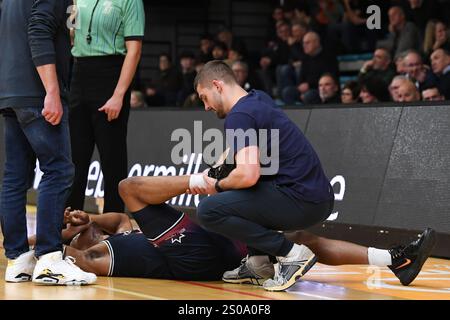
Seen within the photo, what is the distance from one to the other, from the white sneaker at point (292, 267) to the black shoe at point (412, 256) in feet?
2.34

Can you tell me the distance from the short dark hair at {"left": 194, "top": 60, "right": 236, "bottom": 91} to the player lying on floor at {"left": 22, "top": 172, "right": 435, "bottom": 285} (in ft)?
2.13

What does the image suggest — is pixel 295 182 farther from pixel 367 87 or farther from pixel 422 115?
pixel 367 87

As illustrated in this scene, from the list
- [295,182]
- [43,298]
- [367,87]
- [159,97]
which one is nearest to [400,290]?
[295,182]

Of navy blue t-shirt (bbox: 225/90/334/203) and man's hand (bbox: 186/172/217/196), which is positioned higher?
navy blue t-shirt (bbox: 225/90/334/203)

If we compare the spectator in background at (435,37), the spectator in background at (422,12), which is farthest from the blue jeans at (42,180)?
the spectator in background at (422,12)

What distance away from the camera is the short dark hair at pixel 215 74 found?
20.6ft

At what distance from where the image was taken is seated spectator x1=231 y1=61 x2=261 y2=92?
14.0 metres

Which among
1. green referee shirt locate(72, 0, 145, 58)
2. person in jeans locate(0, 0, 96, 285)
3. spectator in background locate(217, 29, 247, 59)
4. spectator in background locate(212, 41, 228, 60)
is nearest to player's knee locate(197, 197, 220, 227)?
person in jeans locate(0, 0, 96, 285)

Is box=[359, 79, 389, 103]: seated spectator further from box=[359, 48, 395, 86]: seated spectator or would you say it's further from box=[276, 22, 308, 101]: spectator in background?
box=[276, 22, 308, 101]: spectator in background

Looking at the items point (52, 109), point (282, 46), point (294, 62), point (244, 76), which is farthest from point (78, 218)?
point (282, 46)

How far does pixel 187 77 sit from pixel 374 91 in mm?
5724

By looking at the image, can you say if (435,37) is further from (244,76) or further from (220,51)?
(220,51)

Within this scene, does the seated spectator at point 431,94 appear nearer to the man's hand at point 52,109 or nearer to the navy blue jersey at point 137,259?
the navy blue jersey at point 137,259

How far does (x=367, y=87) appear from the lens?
11242 mm
